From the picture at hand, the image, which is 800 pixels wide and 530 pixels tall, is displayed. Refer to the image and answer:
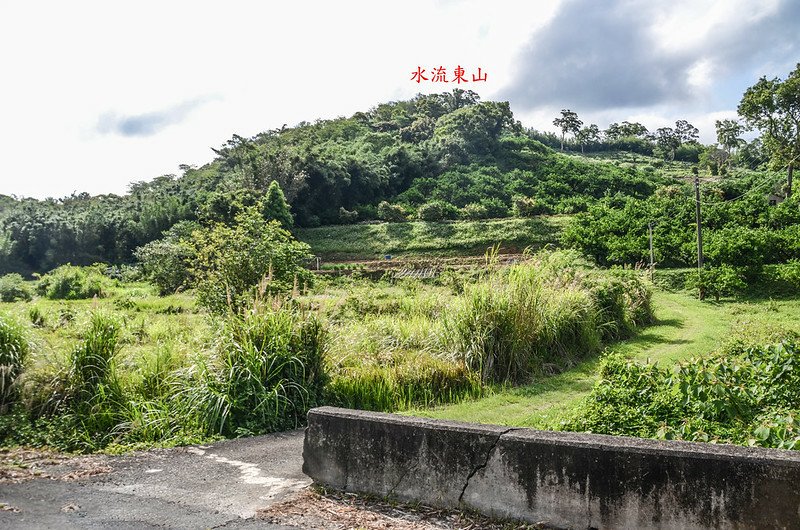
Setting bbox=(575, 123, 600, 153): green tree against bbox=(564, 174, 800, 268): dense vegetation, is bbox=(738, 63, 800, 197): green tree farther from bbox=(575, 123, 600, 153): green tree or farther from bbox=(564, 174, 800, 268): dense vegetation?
bbox=(575, 123, 600, 153): green tree

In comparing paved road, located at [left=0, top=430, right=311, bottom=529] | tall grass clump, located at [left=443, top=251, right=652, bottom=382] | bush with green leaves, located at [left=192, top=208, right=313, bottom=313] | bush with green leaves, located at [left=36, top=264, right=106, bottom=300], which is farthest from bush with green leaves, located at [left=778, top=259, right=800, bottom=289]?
bush with green leaves, located at [left=36, top=264, right=106, bottom=300]

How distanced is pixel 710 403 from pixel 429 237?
3781cm

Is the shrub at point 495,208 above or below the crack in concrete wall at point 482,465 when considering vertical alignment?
above

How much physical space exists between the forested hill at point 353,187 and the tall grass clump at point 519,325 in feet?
76.7

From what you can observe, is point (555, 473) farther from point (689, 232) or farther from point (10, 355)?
point (689, 232)

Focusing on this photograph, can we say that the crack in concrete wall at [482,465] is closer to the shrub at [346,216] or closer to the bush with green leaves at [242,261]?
the bush with green leaves at [242,261]

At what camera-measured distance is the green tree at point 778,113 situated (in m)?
33.9

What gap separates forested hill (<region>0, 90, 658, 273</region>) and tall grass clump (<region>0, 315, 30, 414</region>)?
25.0m

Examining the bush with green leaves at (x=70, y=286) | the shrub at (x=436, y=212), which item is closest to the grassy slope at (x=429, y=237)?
the shrub at (x=436, y=212)

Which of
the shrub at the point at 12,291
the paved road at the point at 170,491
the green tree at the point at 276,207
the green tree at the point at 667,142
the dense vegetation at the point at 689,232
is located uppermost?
the green tree at the point at 667,142

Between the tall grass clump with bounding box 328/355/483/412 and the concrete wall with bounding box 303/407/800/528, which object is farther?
the tall grass clump with bounding box 328/355/483/412

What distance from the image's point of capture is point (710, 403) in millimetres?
4449

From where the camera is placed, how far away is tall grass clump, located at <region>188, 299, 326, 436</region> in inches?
240

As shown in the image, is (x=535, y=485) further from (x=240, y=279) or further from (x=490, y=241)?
(x=490, y=241)
